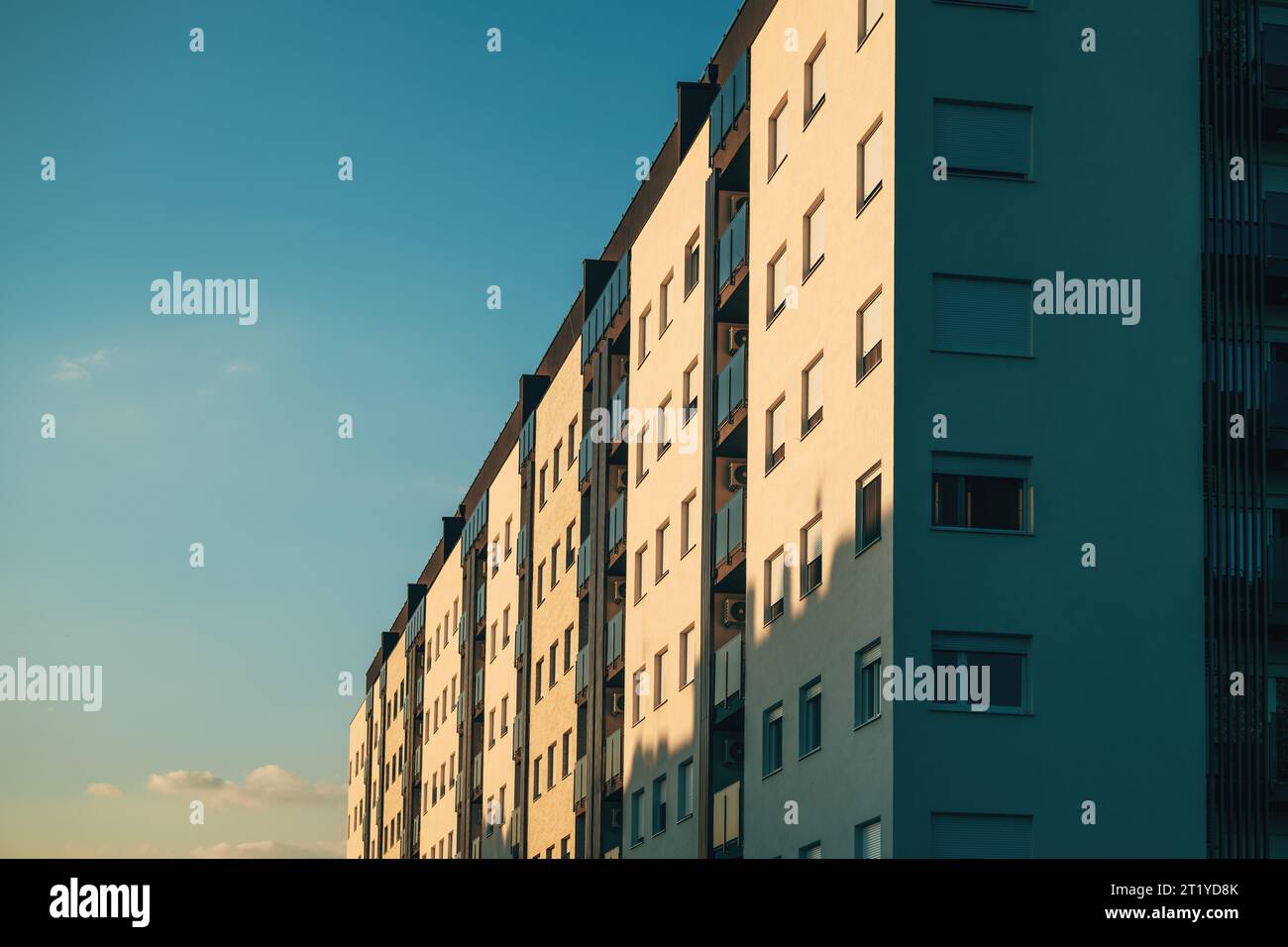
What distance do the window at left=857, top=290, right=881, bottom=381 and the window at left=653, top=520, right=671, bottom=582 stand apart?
1452cm

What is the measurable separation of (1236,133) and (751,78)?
12.8 metres

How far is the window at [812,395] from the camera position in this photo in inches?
1544

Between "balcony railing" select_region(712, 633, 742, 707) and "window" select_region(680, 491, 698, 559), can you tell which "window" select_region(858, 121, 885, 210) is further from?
"window" select_region(680, 491, 698, 559)

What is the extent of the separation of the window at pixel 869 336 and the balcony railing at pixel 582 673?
2344cm

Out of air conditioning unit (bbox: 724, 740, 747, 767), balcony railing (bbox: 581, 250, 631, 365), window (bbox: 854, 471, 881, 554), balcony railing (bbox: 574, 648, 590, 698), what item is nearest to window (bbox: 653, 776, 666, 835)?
air conditioning unit (bbox: 724, 740, 747, 767)

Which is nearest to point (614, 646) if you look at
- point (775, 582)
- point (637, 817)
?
point (637, 817)

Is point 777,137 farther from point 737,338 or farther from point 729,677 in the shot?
point 729,677

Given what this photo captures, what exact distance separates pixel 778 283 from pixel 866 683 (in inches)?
432

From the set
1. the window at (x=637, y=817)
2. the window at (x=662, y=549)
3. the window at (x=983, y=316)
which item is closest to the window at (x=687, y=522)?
the window at (x=662, y=549)

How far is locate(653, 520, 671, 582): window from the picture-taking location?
51.0 meters

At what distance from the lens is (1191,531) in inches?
1383

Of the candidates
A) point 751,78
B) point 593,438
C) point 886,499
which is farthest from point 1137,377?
point 593,438
